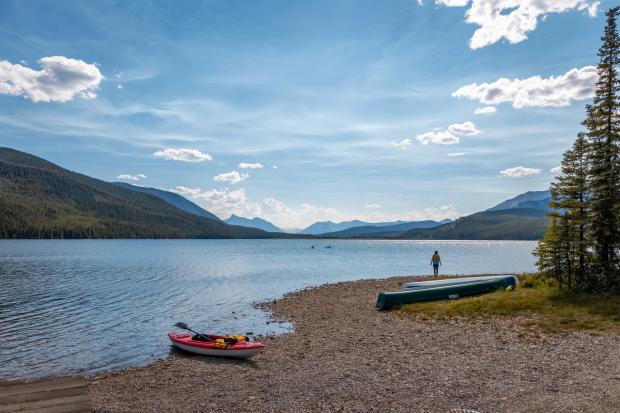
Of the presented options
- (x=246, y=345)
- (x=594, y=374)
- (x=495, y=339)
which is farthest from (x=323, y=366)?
(x=594, y=374)

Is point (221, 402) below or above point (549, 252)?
below

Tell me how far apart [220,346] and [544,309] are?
1946 centimetres

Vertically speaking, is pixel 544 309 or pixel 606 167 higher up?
pixel 606 167

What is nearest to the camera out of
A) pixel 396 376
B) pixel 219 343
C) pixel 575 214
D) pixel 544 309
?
pixel 396 376

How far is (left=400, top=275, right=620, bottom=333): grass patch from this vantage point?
22.5 m

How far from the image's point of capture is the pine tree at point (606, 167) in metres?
28.5

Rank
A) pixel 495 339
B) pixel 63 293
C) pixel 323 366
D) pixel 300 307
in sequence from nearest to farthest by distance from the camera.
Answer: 1. pixel 323 366
2. pixel 495 339
3. pixel 300 307
4. pixel 63 293

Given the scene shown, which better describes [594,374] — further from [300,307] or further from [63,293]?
[63,293]

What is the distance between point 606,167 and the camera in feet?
95.2

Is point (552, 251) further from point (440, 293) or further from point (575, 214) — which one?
point (440, 293)

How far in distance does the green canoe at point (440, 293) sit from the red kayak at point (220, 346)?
557 inches

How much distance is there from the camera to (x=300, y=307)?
3897 cm

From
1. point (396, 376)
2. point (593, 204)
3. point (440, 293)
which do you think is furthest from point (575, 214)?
point (396, 376)

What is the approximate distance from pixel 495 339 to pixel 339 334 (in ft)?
29.1
